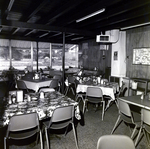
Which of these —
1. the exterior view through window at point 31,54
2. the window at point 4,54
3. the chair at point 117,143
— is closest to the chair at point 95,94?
the chair at point 117,143

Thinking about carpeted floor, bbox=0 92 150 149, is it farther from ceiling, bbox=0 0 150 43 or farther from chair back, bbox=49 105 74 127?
ceiling, bbox=0 0 150 43

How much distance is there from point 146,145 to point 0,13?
459cm

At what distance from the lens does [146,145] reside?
2521 millimetres

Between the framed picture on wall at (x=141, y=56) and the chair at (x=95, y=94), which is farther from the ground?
the framed picture on wall at (x=141, y=56)

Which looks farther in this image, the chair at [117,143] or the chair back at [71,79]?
the chair back at [71,79]

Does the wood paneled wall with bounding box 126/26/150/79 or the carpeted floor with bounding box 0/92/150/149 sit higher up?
the wood paneled wall with bounding box 126/26/150/79

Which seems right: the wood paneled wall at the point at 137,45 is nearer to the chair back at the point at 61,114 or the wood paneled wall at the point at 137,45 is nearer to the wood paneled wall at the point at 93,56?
the wood paneled wall at the point at 93,56

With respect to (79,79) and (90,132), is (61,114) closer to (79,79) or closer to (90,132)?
(90,132)

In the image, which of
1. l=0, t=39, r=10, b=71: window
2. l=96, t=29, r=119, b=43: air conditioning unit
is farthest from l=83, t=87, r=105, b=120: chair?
l=0, t=39, r=10, b=71: window

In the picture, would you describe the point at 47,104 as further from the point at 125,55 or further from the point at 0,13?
the point at 125,55

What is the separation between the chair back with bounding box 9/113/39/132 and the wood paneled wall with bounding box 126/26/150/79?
4.73 m

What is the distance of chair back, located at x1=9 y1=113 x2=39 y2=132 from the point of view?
5.98 ft

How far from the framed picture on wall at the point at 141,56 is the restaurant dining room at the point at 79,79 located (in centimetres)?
4

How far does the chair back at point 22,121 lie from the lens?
182 centimetres
